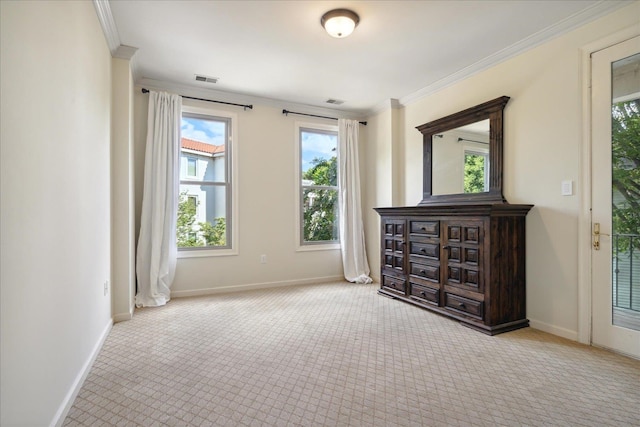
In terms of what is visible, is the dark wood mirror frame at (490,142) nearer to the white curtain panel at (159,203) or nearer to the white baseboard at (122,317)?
the white curtain panel at (159,203)

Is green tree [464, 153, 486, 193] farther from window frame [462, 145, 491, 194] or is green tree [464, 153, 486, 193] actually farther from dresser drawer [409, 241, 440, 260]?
dresser drawer [409, 241, 440, 260]

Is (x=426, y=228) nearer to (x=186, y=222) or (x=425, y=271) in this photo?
(x=425, y=271)

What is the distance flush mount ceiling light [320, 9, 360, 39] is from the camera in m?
2.57

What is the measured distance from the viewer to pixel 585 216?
2604mm

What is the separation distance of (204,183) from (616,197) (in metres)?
4.25

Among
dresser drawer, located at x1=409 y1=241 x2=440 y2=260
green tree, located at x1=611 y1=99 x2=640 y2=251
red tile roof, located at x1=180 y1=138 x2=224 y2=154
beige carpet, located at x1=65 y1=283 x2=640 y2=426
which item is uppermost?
red tile roof, located at x1=180 y1=138 x2=224 y2=154

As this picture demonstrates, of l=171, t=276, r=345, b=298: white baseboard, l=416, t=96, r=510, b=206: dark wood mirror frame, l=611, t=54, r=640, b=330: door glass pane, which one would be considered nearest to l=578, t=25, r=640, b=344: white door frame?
l=611, t=54, r=640, b=330: door glass pane

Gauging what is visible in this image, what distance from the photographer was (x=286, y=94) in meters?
4.43

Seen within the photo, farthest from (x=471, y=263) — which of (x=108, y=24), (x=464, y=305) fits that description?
(x=108, y=24)

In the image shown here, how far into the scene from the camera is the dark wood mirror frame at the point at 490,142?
3.28 metres

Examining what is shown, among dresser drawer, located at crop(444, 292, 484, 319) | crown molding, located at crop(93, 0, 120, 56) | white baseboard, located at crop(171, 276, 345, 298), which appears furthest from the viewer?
white baseboard, located at crop(171, 276, 345, 298)

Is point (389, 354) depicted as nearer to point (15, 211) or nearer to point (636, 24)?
point (15, 211)

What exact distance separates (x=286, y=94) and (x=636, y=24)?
3473mm

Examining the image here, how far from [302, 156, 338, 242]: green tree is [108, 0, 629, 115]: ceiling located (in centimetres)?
126
